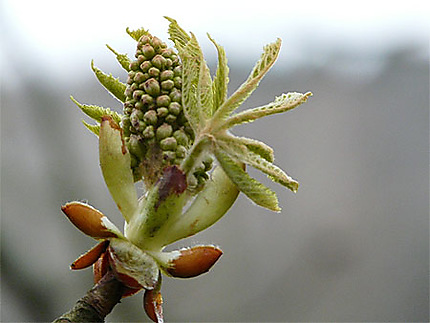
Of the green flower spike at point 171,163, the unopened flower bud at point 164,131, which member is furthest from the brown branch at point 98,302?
the unopened flower bud at point 164,131

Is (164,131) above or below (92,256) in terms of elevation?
above

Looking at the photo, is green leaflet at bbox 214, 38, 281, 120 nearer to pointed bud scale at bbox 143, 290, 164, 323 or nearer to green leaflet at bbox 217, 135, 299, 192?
green leaflet at bbox 217, 135, 299, 192

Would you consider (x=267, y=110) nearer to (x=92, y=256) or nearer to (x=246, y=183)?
(x=246, y=183)

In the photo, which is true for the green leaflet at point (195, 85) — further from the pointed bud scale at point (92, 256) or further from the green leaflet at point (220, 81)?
the pointed bud scale at point (92, 256)

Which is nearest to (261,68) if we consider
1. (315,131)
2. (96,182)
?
(96,182)

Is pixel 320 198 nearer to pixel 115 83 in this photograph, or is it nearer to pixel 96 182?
pixel 96 182

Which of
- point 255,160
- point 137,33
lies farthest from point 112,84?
point 255,160
